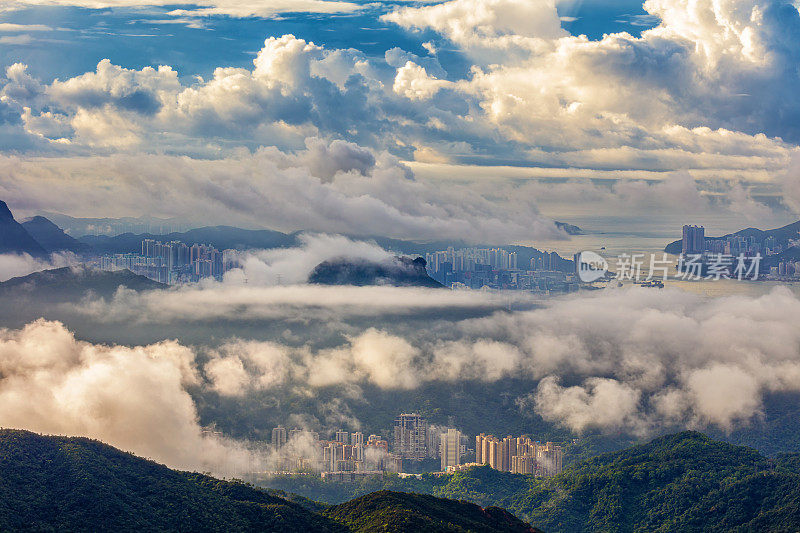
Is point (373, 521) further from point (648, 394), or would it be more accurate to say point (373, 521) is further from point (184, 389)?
point (648, 394)

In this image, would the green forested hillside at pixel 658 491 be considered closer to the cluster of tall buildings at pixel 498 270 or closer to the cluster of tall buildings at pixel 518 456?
the cluster of tall buildings at pixel 518 456

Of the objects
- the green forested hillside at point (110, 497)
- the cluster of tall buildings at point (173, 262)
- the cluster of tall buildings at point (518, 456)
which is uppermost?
the cluster of tall buildings at point (173, 262)

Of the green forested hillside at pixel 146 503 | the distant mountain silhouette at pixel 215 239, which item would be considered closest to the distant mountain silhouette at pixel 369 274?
the distant mountain silhouette at pixel 215 239

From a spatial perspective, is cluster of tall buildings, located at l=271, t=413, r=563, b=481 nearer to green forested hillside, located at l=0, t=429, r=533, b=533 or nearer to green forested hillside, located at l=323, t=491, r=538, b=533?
green forested hillside, located at l=323, t=491, r=538, b=533

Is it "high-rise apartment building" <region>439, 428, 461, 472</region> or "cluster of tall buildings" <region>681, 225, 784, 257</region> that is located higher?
"cluster of tall buildings" <region>681, 225, 784, 257</region>

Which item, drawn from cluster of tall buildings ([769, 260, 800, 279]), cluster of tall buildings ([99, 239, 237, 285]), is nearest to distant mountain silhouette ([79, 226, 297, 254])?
cluster of tall buildings ([99, 239, 237, 285])

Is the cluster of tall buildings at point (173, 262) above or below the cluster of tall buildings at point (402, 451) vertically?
above
